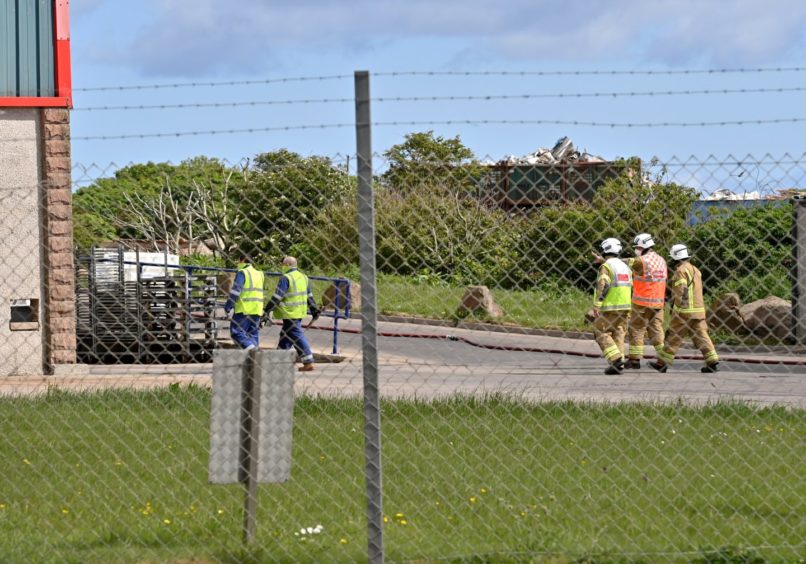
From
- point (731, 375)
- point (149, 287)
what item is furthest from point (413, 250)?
point (149, 287)

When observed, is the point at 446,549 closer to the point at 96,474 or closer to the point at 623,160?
the point at 623,160

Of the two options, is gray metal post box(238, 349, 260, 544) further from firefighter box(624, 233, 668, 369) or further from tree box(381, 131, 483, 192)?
firefighter box(624, 233, 668, 369)

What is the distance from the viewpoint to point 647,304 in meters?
16.9

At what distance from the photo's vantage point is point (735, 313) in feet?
70.2

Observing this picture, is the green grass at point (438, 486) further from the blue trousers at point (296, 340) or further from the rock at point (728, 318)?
the rock at point (728, 318)

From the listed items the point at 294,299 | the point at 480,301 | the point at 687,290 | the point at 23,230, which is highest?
the point at 23,230

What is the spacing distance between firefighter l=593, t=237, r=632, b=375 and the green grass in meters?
3.87

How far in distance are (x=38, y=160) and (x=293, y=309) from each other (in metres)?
3.89

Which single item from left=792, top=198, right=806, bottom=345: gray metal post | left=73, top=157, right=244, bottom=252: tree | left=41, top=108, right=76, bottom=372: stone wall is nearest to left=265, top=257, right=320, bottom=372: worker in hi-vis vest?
left=73, top=157, right=244, bottom=252: tree

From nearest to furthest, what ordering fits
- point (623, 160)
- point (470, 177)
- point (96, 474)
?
point (470, 177)
point (623, 160)
point (96, 474)

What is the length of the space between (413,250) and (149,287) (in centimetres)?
1422

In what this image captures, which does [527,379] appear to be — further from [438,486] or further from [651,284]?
[438,486]

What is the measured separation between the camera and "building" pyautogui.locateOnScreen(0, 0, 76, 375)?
56.3 ft

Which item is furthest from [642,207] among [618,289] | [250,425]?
[618,289]
